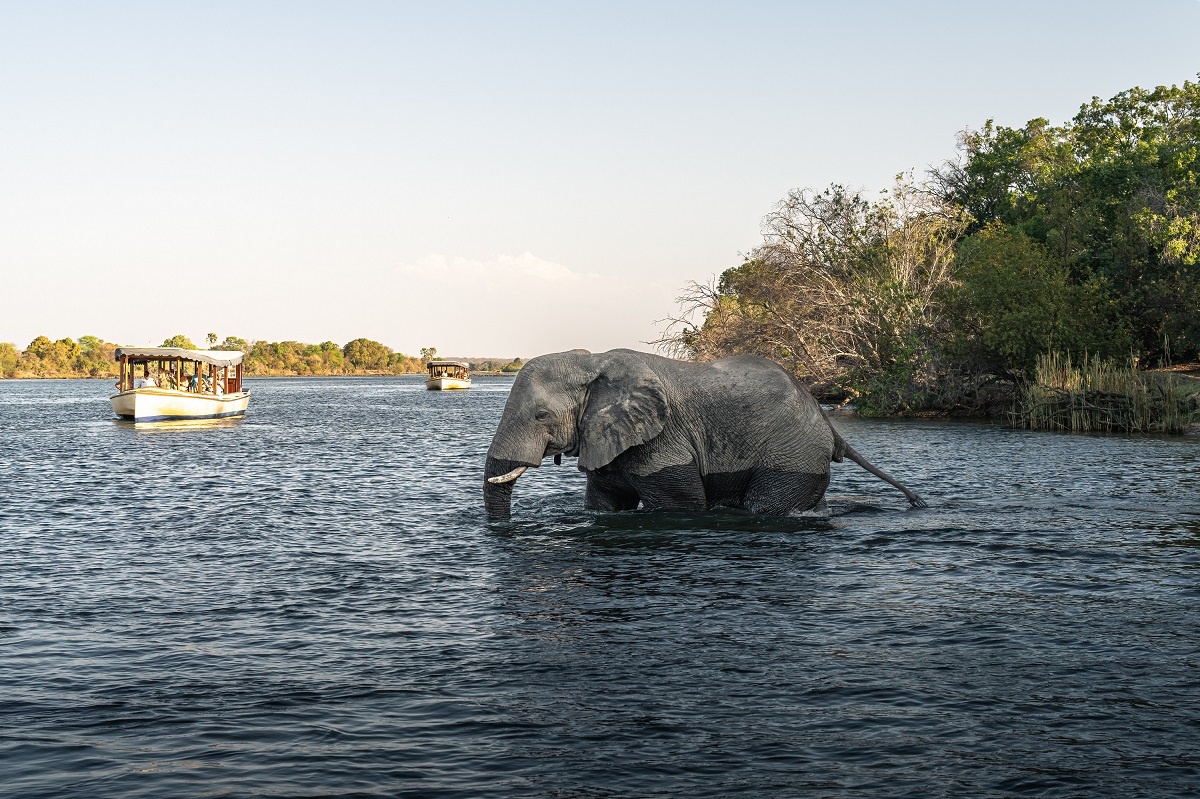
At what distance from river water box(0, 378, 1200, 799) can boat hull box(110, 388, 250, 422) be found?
32906 mm

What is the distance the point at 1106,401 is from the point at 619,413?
25142 mm

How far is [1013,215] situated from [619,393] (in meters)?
53.0

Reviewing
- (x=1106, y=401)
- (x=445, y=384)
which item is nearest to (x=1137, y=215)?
(x=1106, y=401)

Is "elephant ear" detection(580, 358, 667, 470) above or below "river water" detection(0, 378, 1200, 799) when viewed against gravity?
above

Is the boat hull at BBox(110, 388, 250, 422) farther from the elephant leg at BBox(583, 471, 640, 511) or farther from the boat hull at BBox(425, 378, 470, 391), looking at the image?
the boat hull at BBox(425, 378, 470, 391)

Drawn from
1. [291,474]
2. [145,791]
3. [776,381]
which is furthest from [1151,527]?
[291,474]

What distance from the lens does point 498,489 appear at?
1350 cm

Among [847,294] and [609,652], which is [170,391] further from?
[609,652]

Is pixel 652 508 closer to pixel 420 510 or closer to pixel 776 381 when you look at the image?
pixel 776 381

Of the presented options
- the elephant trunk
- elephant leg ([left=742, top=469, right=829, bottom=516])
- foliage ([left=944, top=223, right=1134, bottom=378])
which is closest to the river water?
elephant leg ([left=742, top=469, right=829, bottom=516])

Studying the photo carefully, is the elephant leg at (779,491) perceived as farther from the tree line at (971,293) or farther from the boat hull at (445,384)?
the boat hull at (445,384)

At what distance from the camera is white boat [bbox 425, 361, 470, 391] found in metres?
125

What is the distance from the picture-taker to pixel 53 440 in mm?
40781

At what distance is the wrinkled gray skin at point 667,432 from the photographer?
12773mm
